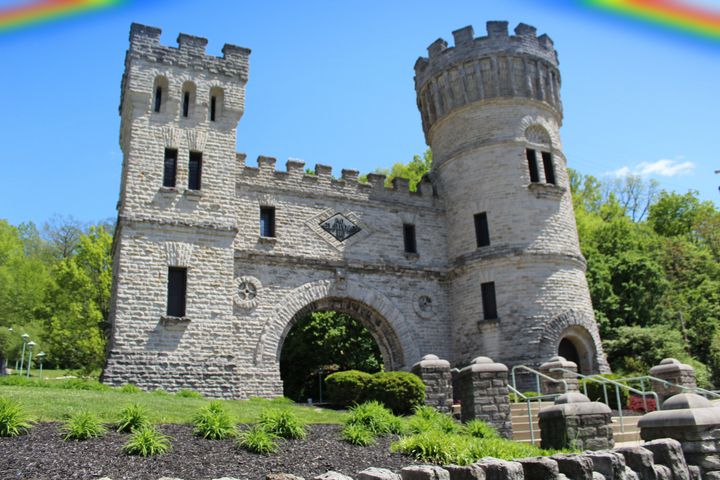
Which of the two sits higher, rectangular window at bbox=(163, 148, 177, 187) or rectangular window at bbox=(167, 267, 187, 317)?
rectangular window at bbox=(163, 148, 177, 187)

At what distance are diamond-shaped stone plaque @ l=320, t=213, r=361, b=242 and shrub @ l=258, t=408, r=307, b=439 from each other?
12.3 meters

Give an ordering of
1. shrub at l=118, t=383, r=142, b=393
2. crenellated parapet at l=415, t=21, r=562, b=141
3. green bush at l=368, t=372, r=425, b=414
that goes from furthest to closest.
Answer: crenellated parapet at l=415, t=21, r=562, b=141 < shrub at l=118, t=383, r=142, b=393 < green bush at l=368, t=372, r=425, b=414

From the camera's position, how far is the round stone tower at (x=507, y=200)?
21.6 m

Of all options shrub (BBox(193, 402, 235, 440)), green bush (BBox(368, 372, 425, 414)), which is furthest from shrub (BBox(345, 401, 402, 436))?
shrub (BBox(193, 402, 235, 440))

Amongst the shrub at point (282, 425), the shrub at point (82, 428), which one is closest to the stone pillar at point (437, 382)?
the shrub at point (282, 425)

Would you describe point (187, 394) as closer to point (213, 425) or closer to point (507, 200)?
point (213, 425)

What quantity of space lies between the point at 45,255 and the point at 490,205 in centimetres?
3800

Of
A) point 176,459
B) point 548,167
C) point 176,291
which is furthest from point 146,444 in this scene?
point 548,167

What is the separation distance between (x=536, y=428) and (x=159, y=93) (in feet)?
50.3

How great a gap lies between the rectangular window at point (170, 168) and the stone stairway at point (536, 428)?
1224 cm

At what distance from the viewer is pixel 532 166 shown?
2381 centimetres

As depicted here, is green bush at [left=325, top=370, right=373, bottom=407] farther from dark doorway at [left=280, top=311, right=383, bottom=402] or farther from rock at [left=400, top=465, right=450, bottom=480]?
dark doorway at [left=280, top=311, right=383, bottom=402]

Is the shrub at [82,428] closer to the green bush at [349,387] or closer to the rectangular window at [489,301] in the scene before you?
the green bush at [349,387]

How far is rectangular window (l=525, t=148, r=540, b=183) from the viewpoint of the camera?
2362cm
